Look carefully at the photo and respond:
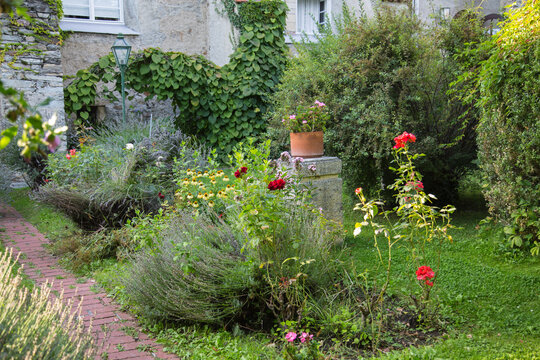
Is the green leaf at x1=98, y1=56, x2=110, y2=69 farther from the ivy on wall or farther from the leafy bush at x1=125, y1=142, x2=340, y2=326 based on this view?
the leafy bush at x1=125, y1=142, x2=340, y2=326

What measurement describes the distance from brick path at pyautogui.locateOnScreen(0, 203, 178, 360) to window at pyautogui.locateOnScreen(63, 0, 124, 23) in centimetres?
600

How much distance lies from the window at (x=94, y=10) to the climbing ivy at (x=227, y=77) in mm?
2022

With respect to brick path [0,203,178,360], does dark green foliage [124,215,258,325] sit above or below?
above

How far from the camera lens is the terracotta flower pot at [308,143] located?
5.59m

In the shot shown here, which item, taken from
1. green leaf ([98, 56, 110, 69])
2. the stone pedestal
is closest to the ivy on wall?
green leaf ([98, 56, 110, 69])

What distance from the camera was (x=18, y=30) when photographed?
29.6 feet

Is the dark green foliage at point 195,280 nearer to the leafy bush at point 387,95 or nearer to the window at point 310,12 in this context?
the leafy bush at point 387,95

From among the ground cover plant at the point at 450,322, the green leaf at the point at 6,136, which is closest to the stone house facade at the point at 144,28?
the ground cover plant at the point at 450,322

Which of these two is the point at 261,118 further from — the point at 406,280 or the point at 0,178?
the point at 406,280

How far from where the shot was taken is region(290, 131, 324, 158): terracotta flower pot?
5586 millimetres

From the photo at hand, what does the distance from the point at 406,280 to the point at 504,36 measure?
2475mm

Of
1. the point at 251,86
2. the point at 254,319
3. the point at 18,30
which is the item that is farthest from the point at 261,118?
the point at 254,319

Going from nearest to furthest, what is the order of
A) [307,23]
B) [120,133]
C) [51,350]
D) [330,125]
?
[51,350], [330,125], [120,133], [307,23]

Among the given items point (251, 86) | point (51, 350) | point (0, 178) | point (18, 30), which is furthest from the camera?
point (251, 86)
